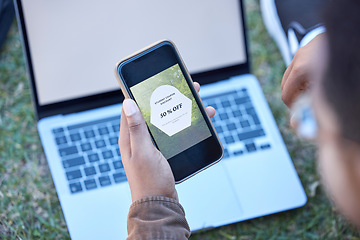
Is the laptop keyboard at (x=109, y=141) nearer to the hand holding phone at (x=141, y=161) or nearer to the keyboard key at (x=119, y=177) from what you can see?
the keyboard key at (x=119, y=177)

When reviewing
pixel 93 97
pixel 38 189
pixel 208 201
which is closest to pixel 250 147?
pixel 208 201

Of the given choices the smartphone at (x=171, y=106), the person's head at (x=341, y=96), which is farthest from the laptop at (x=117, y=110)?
the person's head at (x=341, y=96)

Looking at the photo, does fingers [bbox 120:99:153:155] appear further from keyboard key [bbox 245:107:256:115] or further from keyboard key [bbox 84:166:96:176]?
keyboard key [bbox 245:107:256:115]

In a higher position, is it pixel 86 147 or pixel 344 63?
pixel 344 63

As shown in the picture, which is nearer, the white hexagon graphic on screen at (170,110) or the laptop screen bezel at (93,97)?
the white hexagon graphic on screen at (170,110)

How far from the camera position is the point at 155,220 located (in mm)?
563

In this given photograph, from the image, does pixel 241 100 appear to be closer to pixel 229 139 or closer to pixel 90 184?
pixel 229 139

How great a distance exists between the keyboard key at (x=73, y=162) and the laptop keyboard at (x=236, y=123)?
11.5 inches

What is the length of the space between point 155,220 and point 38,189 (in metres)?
0.35

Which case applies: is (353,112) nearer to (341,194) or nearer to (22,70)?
(341,194)

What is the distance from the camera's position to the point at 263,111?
0.85 m

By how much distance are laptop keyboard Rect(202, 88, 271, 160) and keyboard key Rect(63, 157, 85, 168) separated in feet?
0.96

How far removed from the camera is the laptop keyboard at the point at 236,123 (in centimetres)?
80

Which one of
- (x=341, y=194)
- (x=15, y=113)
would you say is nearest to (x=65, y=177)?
(x=15, y=113)
